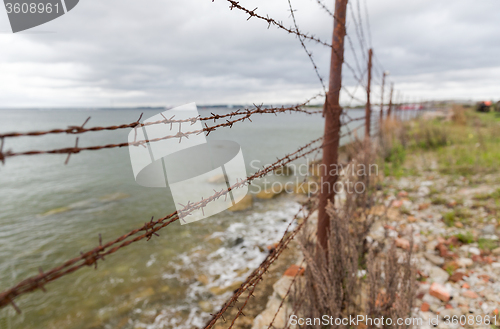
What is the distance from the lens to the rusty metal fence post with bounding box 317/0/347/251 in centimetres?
230

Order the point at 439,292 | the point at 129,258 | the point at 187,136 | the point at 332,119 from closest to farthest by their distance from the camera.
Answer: the point at 187,136, the point at 332,119, the point at 439,292, the point at 129,258

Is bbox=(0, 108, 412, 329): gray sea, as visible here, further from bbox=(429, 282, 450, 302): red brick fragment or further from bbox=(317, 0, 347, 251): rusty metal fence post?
bbox=(429, 282, 450, 302): red brick fragment

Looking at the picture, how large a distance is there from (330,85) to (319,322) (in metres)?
2.02

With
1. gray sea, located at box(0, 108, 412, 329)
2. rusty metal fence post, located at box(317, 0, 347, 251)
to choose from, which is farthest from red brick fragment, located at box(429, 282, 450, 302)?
gray sea, located at box(0, 108, 412, 329)

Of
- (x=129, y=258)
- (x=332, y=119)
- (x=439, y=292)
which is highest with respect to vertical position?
(x=332, y=119)

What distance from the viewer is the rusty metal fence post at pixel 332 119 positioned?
2.30 m

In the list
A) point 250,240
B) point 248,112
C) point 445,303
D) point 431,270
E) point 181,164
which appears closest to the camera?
point 248,112

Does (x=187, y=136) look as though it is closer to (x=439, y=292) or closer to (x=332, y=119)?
(x=332, y=119)

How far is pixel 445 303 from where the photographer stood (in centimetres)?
259

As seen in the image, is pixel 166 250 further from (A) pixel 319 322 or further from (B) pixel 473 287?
(B) pixel 473 287

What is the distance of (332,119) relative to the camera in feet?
7.88

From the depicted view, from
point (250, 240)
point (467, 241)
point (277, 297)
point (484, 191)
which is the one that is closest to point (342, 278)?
point (277, 297)

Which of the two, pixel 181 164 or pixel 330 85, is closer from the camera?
pixel 330 85

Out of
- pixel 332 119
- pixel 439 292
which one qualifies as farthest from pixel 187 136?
pixel 439 292
